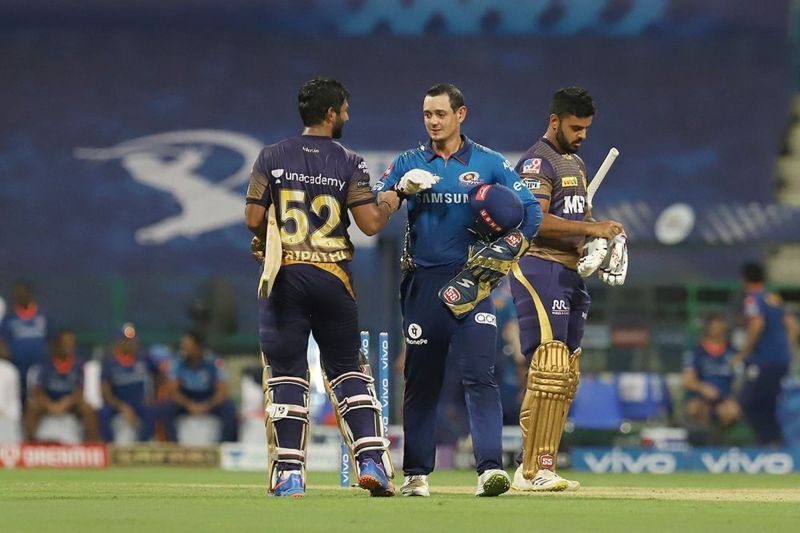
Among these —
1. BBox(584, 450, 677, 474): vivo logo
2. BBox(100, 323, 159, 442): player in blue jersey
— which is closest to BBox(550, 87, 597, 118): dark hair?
BBox(584, 450, 677, 474): vivo logo

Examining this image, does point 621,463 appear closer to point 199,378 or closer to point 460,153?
point 199,378

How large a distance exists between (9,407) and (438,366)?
10.5m

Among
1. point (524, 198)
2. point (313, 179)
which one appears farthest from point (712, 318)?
point (313, 179)

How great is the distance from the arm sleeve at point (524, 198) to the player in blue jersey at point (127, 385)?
9887 mm

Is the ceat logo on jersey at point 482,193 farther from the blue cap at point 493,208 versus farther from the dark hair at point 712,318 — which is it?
the dark hair at point 712,318

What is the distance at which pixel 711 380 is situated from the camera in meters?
17.9

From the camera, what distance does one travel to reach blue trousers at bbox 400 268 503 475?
9.10 m

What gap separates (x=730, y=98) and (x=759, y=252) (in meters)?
3.71

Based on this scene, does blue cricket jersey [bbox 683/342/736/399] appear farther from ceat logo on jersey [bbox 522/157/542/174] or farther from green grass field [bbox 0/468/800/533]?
ceat logo on jersey [bbox 522/157/542/174]

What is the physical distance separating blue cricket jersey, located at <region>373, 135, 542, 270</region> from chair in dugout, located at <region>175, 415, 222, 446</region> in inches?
366

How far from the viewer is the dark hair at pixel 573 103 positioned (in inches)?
401

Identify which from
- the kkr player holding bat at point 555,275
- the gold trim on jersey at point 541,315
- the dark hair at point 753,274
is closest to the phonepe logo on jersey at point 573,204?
the kkr player holding bat at point 555,275

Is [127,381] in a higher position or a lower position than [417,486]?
higher

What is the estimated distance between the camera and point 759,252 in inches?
885
